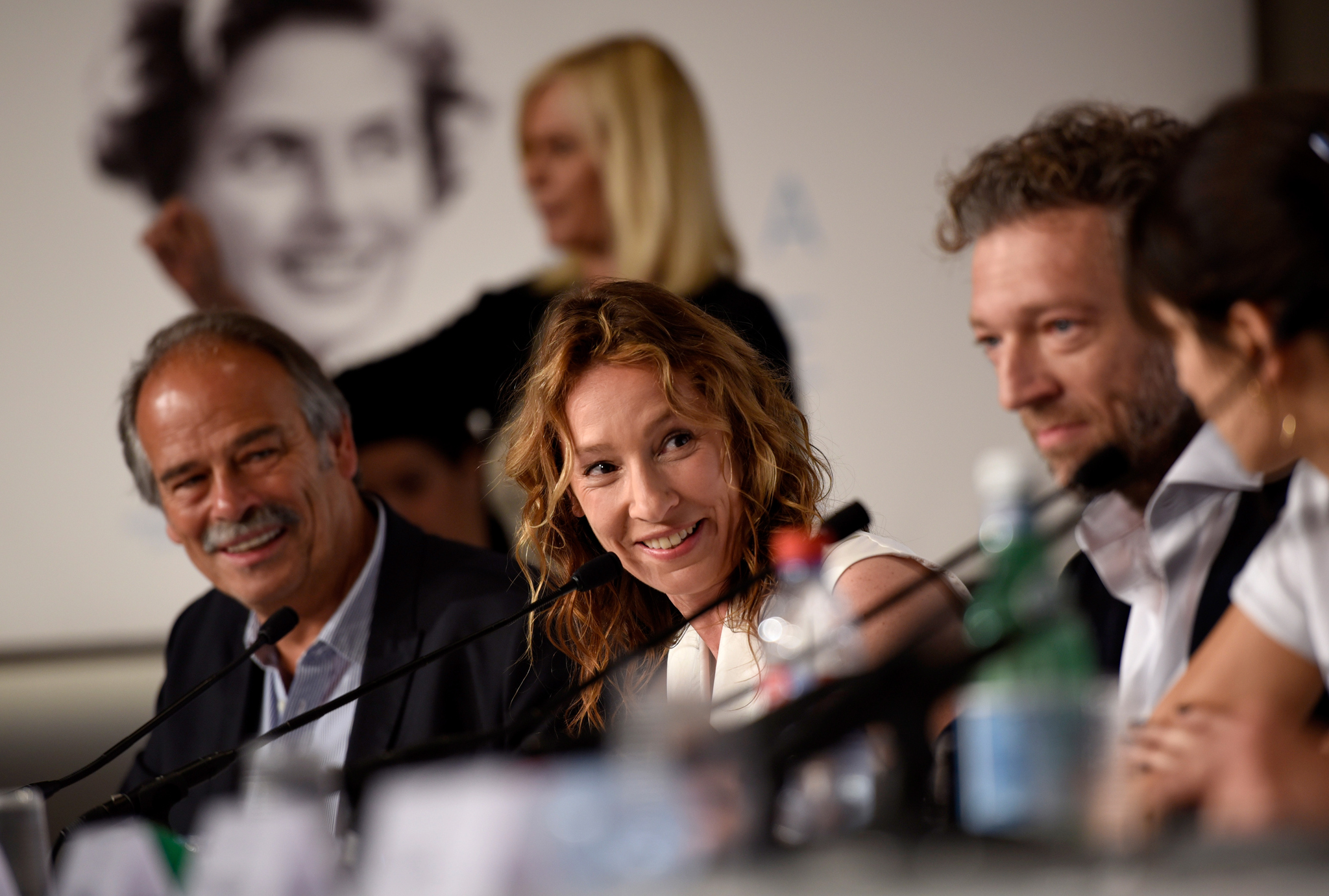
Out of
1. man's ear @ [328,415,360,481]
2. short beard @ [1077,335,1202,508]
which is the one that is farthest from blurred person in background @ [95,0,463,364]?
short beard @ [1077,335,1202,508]

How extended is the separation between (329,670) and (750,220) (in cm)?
150

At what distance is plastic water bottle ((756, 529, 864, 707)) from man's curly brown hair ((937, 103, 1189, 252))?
63 cm

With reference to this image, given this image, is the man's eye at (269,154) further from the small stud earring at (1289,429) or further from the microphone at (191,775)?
the small stud earring at (1289,429)

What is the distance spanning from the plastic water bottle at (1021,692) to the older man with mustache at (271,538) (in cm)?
125

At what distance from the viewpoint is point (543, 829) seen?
2.69ft

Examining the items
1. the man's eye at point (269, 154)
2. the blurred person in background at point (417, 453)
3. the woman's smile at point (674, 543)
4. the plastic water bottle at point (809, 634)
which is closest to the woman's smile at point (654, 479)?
the woman's smile at point (674, 543)

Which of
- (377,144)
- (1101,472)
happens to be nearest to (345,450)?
(377,144)

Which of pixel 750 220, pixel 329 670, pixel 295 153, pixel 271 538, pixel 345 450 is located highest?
pixel 295 153

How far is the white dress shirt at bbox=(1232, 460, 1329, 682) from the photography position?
1145mm

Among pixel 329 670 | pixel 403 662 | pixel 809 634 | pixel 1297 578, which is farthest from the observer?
pixel 329 670

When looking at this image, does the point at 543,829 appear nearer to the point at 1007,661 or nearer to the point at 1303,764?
the point at 1007,661

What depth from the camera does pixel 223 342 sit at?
90.7 inches

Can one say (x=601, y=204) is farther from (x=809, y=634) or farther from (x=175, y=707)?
(x=809, y=634)

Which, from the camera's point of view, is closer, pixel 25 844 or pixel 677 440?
pixel 25 844
